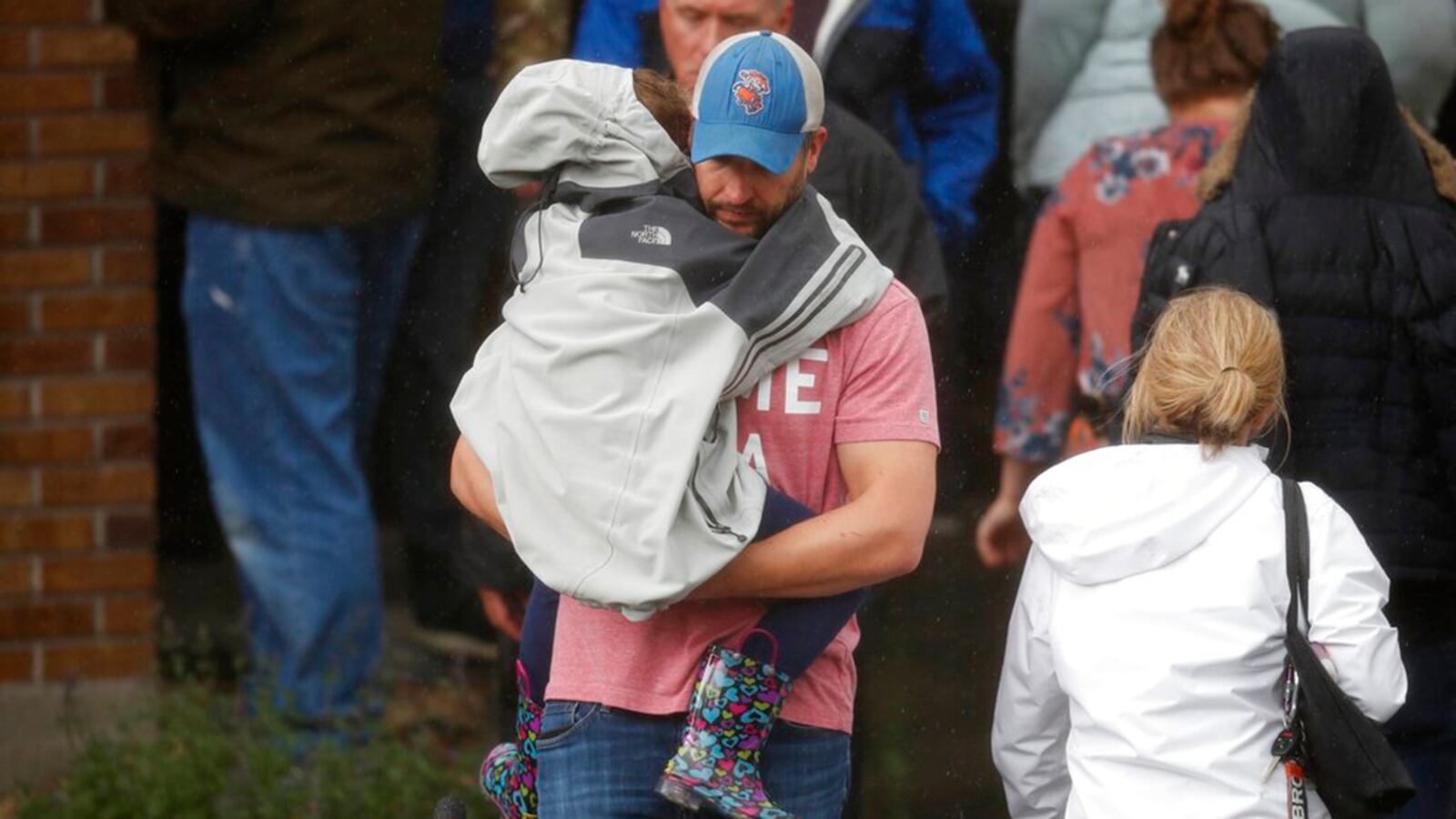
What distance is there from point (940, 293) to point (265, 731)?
2.10 metres

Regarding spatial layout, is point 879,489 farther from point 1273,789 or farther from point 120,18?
point 120,18

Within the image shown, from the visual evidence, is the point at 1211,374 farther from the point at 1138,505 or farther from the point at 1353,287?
the point at 1353,287

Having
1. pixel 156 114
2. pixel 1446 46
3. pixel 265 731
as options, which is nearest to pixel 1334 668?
pixel 1446 46

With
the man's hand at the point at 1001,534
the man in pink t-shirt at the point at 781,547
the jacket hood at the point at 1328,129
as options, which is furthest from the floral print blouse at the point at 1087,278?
the man in pink t-shirt at the point at 781,547

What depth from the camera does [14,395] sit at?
5.73 meters

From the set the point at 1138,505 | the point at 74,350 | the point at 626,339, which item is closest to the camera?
the point at 626,339

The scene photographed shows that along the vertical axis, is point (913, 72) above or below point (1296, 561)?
above

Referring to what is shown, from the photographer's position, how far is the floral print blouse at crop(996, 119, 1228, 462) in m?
5.10

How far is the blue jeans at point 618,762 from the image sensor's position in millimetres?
3277

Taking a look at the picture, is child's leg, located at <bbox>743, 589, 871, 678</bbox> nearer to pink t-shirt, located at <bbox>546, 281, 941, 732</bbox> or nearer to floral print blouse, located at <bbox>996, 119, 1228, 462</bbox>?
pink t-shirt, located at <bbox>546, 281, 941, 732</bbox>

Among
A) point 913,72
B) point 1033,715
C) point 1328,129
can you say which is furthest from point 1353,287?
point 913,72

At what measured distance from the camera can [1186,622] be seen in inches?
132

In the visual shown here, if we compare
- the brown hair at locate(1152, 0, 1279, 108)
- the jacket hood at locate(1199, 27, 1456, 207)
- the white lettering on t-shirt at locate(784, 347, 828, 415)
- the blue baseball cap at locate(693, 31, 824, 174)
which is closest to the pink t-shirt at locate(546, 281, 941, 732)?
the white lettering on t-shirt at locate(784, 347, 828, 415)

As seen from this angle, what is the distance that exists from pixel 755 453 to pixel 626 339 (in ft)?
0.97
